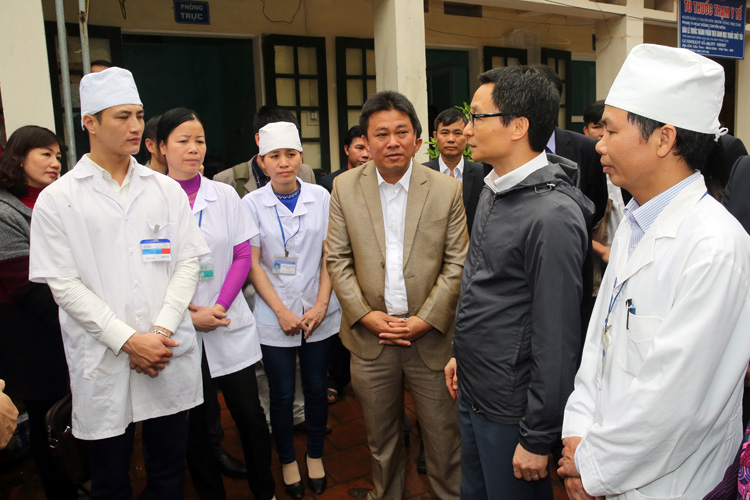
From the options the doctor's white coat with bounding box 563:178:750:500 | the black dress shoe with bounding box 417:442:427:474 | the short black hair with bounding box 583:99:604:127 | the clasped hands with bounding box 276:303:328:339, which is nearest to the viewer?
the doctor's white coat with bounding box 563:178:750:500

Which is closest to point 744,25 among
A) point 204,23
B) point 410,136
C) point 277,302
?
point 204,23

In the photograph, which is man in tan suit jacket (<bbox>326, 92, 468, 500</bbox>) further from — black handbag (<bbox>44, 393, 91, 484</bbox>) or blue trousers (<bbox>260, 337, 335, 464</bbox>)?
black handbag (<bbox>44, 393, 91, 484</bbox>)

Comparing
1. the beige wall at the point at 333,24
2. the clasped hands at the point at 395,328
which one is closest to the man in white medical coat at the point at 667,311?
the clasped hands at the point at 395,328

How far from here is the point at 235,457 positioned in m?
3.39

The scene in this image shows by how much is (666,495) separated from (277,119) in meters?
3.38

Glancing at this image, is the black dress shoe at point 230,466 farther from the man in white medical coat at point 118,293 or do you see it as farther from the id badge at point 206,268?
the id badge at point 206,268

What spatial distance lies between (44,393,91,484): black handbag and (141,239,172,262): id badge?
28.0 inches

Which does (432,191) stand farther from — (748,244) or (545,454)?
(748,244)

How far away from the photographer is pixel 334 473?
3.21 m

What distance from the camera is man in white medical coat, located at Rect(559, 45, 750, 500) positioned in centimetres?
127

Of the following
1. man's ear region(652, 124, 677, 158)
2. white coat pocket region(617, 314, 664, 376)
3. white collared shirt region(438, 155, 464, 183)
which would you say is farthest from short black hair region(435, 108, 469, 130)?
white coat pocket region(617, 314, 664, 376)

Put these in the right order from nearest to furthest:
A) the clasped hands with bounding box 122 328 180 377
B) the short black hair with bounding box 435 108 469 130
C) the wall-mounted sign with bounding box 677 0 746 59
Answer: the clasped hands with bounding box 122 328 180 377
the short black hair with bounding box 435 108 469 130
the wall-mounted sign with bounding box 677 0 746 59

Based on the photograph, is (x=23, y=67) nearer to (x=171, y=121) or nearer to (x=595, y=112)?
(x=171, y=121)

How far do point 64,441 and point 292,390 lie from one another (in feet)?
3.63
